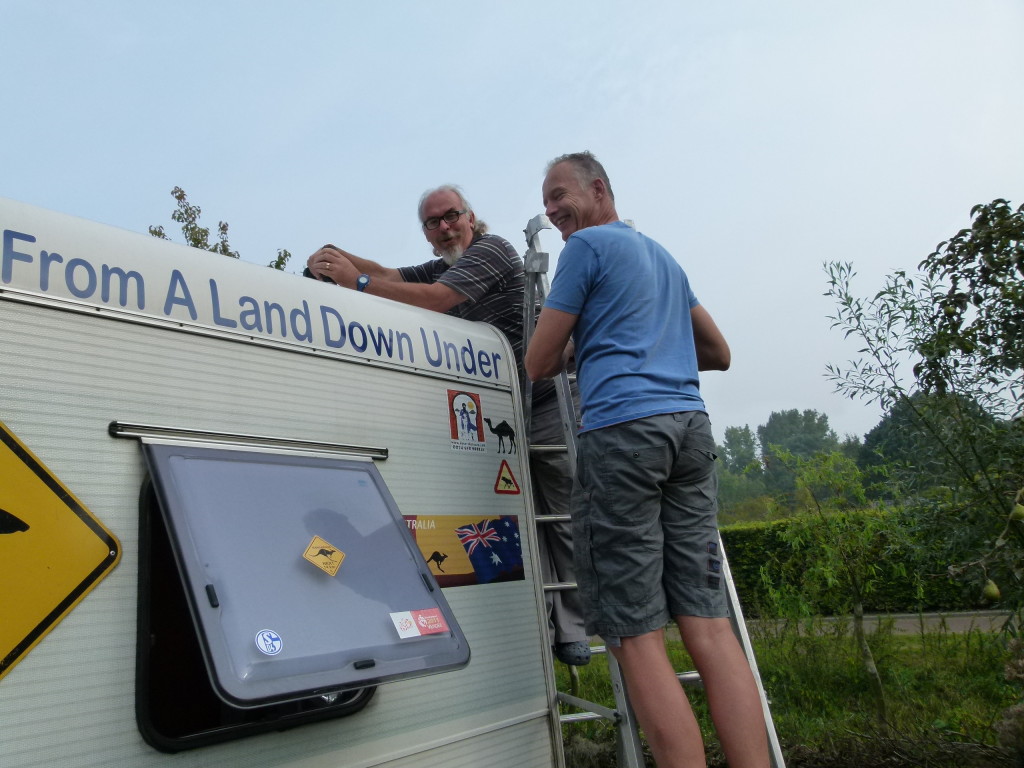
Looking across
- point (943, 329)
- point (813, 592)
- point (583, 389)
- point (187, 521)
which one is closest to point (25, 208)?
point (187, 521)

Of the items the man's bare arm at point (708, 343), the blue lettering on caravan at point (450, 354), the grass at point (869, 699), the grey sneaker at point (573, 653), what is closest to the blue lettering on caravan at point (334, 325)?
the blue lettering on caravan at point (450, 354)

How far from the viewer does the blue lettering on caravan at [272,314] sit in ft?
7.96

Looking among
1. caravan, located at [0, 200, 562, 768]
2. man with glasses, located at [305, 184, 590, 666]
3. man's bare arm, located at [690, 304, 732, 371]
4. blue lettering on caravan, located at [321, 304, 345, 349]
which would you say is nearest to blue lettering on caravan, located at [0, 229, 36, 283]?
caravan, located at [0, 200, 562, 768]

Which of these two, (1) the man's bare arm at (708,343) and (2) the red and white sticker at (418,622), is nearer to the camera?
(2) the red and white sticker at (418,622)

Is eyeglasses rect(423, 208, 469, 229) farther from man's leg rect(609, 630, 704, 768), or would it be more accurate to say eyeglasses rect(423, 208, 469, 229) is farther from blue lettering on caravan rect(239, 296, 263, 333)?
man's leg rect(609, 630, 704, 768)

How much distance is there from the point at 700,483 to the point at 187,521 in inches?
56.8

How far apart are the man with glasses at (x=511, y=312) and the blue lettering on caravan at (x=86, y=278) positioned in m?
1.17

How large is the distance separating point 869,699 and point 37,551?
4611 millimetres

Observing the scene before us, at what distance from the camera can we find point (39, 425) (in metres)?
1.85

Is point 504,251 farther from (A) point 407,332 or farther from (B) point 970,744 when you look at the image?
(B) point 970,744

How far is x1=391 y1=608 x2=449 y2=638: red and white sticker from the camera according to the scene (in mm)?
2109

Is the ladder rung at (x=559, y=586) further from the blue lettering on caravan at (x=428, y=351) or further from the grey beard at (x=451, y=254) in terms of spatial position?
the grey beard at (x=451, y=254)

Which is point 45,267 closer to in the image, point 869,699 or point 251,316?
→ point 251,316

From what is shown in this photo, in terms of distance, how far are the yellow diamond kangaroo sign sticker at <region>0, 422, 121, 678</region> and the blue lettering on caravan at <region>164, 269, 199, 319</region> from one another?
56cm
